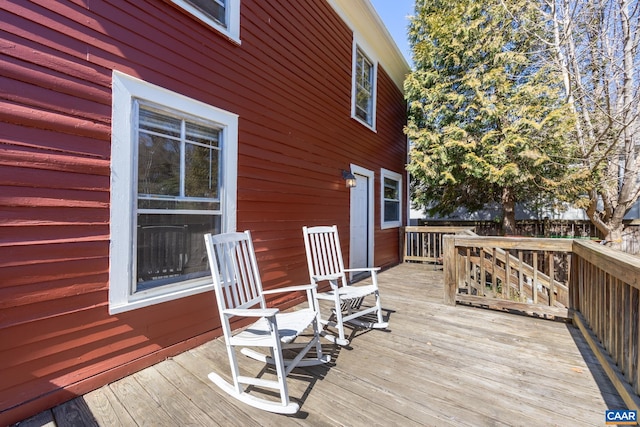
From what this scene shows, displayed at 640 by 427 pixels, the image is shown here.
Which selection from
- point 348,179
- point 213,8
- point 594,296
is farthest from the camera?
A: point 348,179

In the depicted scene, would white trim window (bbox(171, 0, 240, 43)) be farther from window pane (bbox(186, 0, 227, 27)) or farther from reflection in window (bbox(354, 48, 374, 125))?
reflection in window (bbox(354, 48, 374, 125))

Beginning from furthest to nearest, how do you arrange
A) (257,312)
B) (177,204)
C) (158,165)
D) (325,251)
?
(325,251) → (177,204) → (158,165) → (257,312)

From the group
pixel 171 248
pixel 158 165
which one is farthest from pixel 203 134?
pixel 171 248

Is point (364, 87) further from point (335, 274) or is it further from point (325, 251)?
point (335, 274)

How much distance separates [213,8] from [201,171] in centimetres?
156

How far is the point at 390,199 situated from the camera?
7.09 metres

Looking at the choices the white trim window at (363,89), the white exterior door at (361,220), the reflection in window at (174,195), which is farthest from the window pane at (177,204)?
the white trim window at (363,89)

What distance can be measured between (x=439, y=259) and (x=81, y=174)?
21.5ft

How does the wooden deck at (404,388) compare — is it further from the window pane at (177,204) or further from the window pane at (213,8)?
the window pane at (213,8)

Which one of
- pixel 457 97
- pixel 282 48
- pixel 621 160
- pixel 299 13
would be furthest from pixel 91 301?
pixel 621 160

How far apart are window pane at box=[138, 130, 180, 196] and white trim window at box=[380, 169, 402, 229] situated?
4.64 metres

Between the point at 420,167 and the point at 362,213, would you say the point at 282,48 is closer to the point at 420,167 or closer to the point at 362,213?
the point at 362,213

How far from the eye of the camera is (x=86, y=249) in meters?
1.89

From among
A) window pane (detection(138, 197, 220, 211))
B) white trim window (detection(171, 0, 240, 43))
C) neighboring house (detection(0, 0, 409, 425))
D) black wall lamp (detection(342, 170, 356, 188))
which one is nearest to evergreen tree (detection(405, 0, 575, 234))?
black wall lamp (detection(342, 170, 356, 188))
